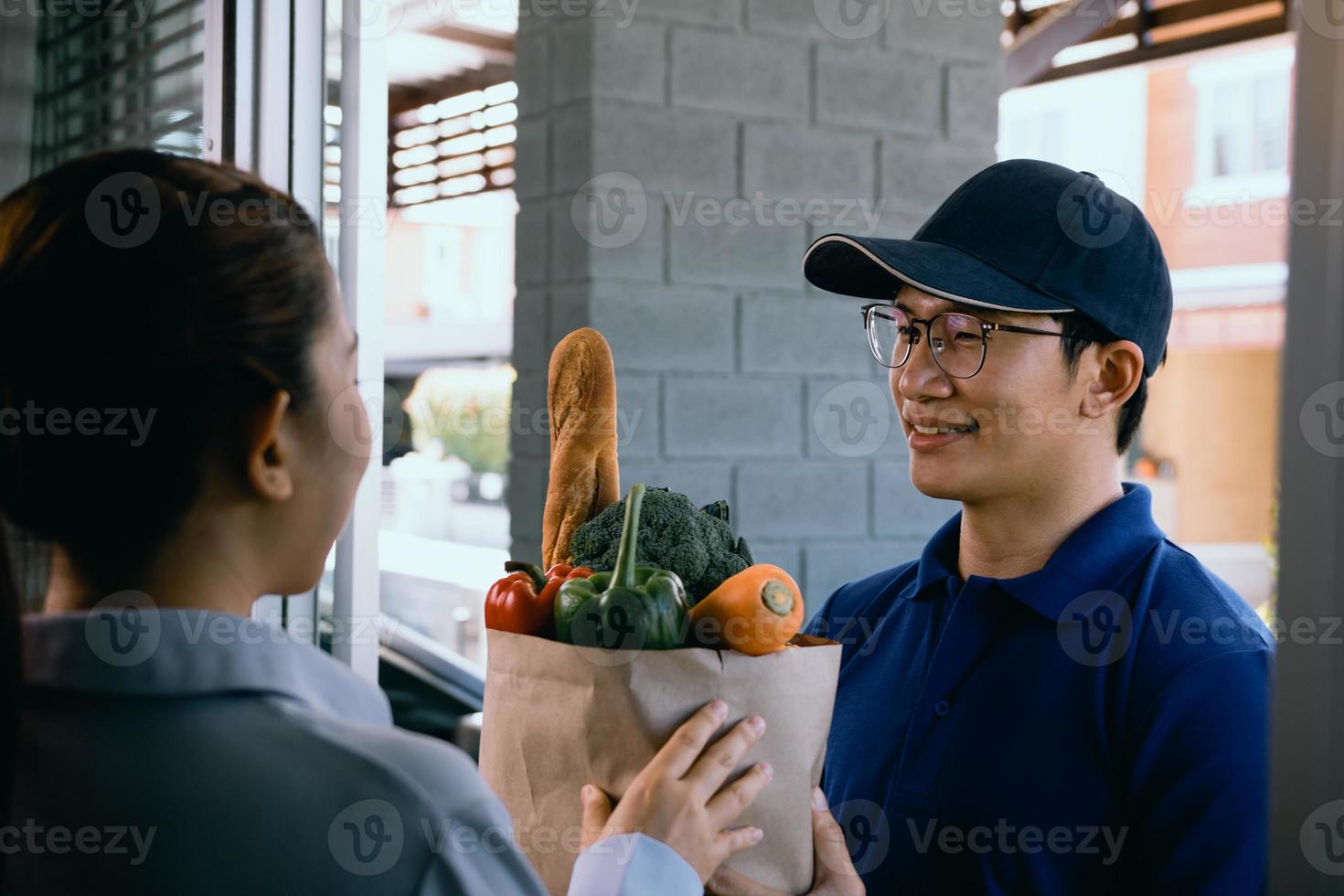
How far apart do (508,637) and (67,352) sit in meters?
0.40

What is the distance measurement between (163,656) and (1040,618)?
0.85 metres

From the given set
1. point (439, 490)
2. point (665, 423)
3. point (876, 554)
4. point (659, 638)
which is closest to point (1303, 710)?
point (659, 638)

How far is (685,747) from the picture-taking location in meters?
0.88

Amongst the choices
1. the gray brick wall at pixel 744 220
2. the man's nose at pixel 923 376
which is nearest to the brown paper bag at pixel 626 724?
the man's nose at pixel 923 376

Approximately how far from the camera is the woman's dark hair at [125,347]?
2.24 feet

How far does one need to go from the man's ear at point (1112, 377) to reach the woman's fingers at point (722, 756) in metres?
0.58

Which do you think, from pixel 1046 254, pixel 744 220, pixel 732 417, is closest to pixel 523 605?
pixel 1046 254

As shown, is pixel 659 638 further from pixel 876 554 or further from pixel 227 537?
pixel 876 554

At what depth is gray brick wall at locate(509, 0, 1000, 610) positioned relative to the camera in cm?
220

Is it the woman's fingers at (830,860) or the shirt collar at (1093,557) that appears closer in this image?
the woman's fingers at (830,860)

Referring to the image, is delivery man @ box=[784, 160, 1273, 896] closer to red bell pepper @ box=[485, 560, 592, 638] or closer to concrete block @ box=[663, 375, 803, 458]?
red bell pepper @ box=[485, 560, 592, 638]

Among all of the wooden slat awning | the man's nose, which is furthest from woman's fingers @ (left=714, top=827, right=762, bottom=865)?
the wooden slat awning

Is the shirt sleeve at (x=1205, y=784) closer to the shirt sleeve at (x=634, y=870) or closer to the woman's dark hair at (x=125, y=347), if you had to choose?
the shirt sleeve at (x=634, y=870)

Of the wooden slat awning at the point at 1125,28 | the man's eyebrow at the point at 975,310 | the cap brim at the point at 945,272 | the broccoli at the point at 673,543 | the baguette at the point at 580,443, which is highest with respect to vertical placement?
the wooden slat awning at the point at 1125,28
